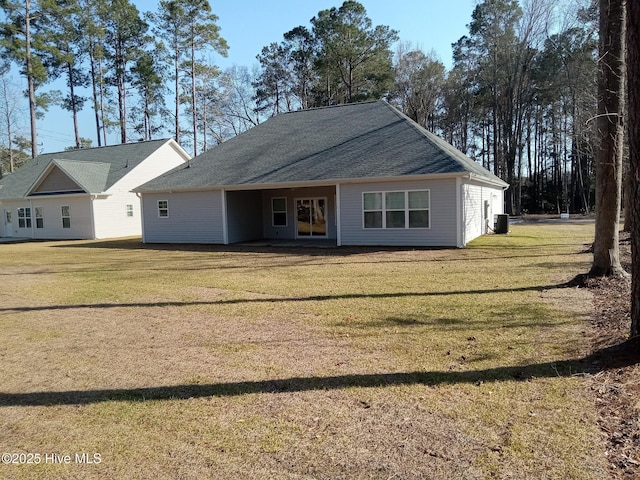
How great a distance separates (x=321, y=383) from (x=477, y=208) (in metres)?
15.2

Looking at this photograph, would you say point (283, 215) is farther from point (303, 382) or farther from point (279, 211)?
point (303, 382)

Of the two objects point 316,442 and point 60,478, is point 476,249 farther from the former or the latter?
point 60,478

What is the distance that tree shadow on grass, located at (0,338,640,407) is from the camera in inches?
152

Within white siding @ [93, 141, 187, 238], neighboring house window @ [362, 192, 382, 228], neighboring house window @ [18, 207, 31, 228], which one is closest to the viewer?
neighboring house window @ [362, 192, 382, 228]

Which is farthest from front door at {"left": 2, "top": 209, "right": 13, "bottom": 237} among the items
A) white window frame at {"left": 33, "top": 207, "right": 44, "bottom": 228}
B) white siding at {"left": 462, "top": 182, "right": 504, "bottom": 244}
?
Answer: white siding at {"left": 462, "top": 182, "right": 504, "bottom": 244}

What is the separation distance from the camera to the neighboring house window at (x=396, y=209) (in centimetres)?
1476

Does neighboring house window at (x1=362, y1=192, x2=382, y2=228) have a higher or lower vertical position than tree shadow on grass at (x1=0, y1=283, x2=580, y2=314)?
higher

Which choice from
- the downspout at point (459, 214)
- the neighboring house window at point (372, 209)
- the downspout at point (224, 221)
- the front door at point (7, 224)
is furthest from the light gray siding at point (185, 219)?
the front door at point (7, 224)

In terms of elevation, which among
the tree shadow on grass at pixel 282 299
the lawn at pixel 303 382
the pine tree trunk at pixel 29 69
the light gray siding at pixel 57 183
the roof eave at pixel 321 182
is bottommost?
the lawn at pixel 303 382

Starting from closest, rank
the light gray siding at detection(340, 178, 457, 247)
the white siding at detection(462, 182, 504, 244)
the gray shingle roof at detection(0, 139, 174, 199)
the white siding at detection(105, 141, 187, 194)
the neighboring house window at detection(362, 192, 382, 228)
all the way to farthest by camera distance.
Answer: the light gray siding at detection(340, 178, 457, 247) < the neighboring house window at detection(362, 192, 382, 228) < the white siding at detection(462, 182, 504, 244) < the gray shingle roof at detection(0, 139, 174, 199) < the white siding at detection(105, 141, 187, 194)

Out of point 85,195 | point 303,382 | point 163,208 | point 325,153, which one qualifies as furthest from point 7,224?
point 303,382

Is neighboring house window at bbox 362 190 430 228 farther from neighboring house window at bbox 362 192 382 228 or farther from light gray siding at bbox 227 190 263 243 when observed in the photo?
light gray siding at bbox 227 190 263 243

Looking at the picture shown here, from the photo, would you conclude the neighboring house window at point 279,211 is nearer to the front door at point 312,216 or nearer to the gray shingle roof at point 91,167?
the front door at point 312,216

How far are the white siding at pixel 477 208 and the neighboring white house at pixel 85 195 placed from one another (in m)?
19.7
